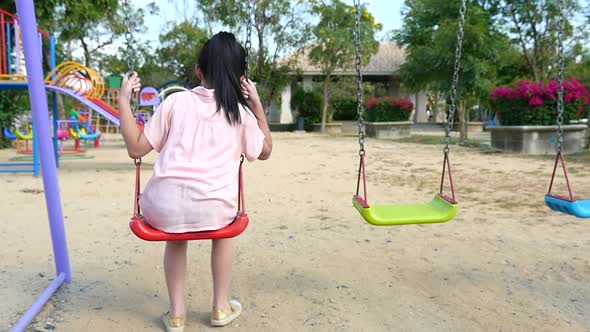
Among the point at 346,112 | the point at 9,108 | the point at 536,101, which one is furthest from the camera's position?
the point at 346,112

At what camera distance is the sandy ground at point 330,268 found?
7.48 feet

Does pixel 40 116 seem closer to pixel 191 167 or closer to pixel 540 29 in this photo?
pixel 191 167

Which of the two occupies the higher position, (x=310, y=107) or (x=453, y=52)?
(x=453, y=52)

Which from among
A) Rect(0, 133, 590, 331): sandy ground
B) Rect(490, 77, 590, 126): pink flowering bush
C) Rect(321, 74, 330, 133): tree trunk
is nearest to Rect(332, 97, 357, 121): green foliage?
Rect(321, 74, 330, 133): tree trunk

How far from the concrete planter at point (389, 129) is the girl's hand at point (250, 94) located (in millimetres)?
13762

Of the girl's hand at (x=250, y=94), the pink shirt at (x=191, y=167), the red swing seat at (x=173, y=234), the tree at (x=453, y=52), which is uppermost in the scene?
the tree at (x=453, y=52)

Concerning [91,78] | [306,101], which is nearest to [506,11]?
[306,101]

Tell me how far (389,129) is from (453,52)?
408 cm

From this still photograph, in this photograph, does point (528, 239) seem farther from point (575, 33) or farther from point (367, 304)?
point (575, 33)

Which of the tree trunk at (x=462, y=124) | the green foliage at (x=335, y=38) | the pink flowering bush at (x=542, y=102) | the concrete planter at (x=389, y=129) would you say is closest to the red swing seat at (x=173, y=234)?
the pink flowering bush at (x=542, y=102)

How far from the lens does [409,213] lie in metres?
2.42

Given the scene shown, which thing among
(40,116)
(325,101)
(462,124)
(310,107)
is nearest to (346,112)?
(310,107)

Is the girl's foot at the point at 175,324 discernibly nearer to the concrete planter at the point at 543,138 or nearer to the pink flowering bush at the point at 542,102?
the concrete planter at the point at 543,138

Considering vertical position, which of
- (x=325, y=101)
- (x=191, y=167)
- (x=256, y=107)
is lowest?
(x=191, y=167)
